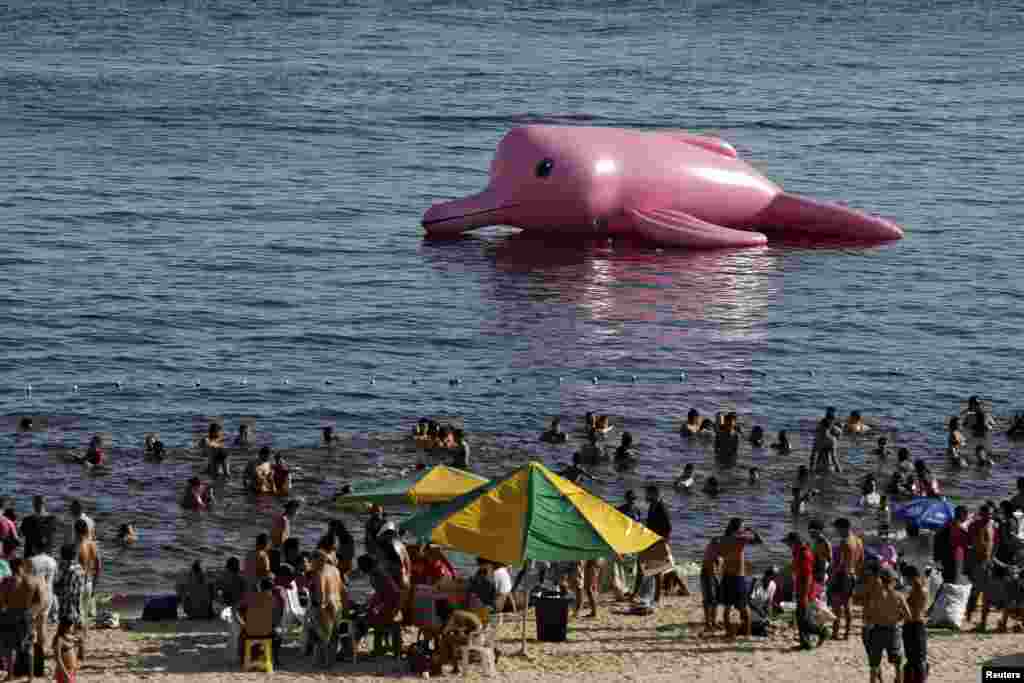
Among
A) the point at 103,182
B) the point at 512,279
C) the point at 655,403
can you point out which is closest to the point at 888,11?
the point at 103,182

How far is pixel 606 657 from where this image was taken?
2678cm

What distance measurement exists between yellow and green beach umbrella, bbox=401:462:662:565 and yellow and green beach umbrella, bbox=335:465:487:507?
3881 mm

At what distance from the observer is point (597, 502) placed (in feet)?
89.0

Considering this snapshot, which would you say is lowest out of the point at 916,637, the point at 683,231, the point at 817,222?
the point at 916,637

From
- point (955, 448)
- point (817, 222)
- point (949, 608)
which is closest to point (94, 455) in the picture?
point (955, 448)

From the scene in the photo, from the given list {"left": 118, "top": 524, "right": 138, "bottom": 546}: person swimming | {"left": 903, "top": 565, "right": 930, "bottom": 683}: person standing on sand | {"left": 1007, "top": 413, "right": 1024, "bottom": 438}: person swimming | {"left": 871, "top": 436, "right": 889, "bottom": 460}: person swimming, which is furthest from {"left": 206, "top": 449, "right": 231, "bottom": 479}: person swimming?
{"left": 903, "top": 565, "right": 930, "bottom": 683}: person standing on sand

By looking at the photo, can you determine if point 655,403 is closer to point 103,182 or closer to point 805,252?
point 805,252

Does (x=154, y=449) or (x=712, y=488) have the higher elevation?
(x=154, y=449)

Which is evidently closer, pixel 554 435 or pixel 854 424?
pixel 554 435

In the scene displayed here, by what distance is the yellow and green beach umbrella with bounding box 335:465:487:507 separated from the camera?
31234mm

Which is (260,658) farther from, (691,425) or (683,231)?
(683,231)

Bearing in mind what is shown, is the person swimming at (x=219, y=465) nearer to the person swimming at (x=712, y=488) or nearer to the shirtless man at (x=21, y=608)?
the person swimming at (x=712, y=488)

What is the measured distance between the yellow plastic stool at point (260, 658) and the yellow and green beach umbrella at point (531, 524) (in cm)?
252

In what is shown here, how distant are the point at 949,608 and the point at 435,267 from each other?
108ft
